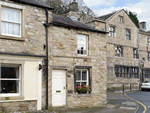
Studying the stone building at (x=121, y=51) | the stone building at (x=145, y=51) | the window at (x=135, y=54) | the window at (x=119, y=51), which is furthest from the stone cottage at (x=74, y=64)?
the stone building at (x=145, y=51)

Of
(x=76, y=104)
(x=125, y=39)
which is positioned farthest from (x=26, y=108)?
(x=125, y=39)

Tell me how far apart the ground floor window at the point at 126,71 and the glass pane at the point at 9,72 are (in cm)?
1832

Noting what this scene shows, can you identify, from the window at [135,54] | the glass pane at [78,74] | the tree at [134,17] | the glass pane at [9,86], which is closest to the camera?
the glass pane at [9,86]

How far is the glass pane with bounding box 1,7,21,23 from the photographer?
983cm

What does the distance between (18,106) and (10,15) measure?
4.32 metres

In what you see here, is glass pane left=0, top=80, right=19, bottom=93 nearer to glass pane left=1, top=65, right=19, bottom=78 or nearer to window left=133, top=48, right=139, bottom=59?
glass pane left=1, top=65, right=19, bottom=78

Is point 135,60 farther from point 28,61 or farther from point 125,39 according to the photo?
point 28,61

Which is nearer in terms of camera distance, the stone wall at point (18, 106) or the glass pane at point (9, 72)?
the stone wall at point (18, 106)

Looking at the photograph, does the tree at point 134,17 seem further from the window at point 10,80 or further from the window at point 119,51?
the window at point 10,80

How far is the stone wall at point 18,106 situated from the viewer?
30.8 feet

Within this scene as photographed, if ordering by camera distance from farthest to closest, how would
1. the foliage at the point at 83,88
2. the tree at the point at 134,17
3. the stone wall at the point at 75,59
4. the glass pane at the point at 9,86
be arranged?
the tree at the point at 134,17
the foliage at the point at 83,88
the stone wall at the point at 75,59
the glass pane at the point at 9,86

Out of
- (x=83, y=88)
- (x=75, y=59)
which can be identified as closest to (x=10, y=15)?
(x=75, y=59)

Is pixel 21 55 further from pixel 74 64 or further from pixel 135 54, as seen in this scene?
pixel 135 54

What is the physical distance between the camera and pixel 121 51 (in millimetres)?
28047
